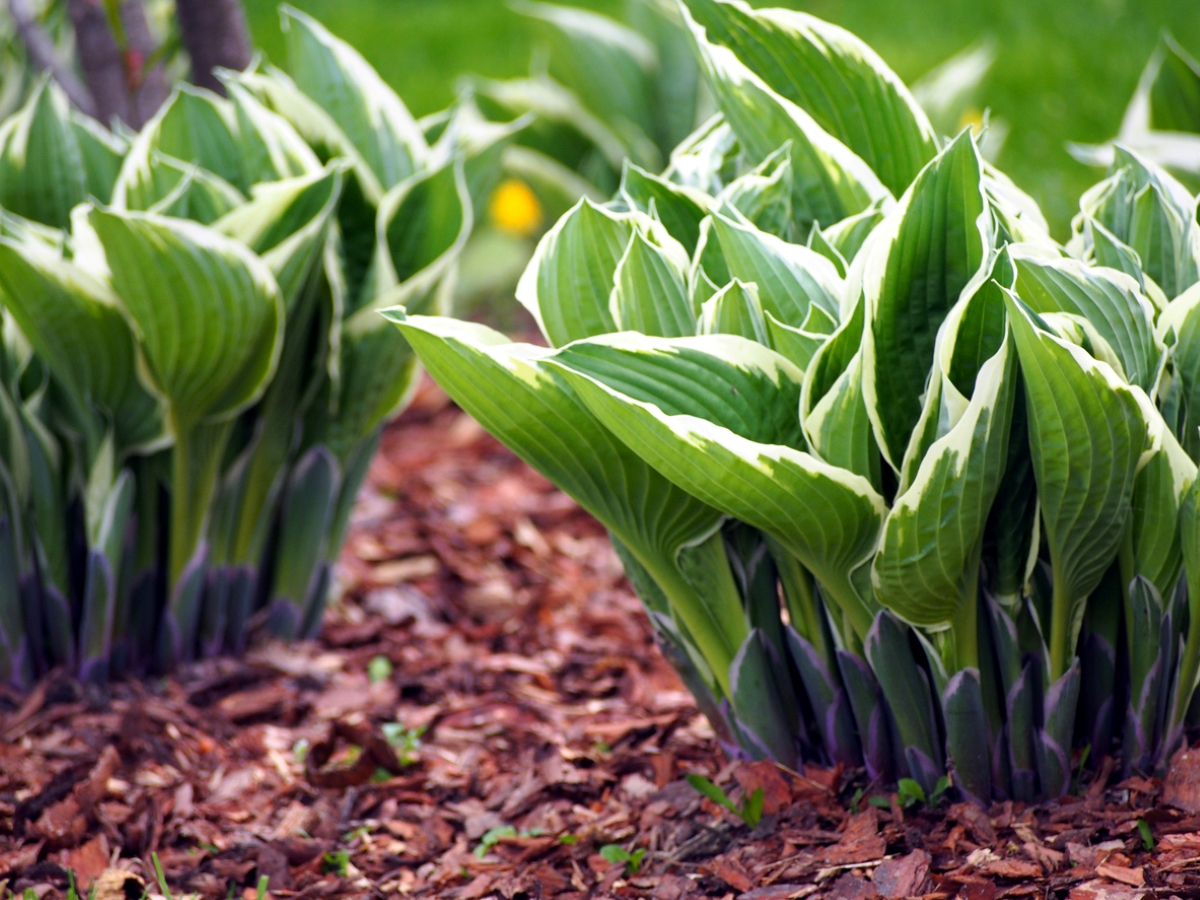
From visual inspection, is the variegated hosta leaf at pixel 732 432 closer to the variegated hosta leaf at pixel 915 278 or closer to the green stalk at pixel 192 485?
the variegated hosta leaf at pixel 915 278

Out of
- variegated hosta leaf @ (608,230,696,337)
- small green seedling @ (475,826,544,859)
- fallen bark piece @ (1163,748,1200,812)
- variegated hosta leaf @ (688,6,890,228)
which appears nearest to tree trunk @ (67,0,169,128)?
variegated hosta leaf @ (688,6,890,228)

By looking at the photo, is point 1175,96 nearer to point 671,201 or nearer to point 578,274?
point 671,201

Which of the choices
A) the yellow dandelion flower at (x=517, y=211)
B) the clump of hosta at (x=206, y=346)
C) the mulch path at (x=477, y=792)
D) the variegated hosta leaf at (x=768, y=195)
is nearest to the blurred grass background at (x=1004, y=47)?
the yellow dandelion flower at (x=517, y=211)

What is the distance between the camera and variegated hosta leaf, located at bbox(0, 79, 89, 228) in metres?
1.96

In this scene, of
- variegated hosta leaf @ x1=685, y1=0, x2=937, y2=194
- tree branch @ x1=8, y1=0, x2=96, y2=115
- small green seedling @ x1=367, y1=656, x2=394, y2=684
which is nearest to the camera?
variegated hosta leaf @ x1=685, y1=0, x2=937, y2=194

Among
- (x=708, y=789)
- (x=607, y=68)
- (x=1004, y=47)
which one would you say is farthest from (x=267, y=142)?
(x=1004, y=47)

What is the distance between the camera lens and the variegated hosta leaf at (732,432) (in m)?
1.15

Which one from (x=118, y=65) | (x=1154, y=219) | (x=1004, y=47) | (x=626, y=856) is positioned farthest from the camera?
(x=1004, y=47)

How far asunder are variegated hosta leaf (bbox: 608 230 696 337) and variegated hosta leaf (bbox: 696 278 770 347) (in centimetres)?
5

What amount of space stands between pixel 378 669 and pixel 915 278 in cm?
131

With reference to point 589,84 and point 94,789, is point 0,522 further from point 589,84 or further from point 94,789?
point 589,84

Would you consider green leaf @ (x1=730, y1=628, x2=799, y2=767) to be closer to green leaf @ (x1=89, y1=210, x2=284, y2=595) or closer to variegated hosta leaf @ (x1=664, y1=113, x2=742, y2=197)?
variegated hosta leaf @ (x1=664, y1=113, x2=742, y2=197)

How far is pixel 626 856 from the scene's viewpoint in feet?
5.07

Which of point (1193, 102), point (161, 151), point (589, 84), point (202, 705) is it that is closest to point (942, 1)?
point (589, 84)
